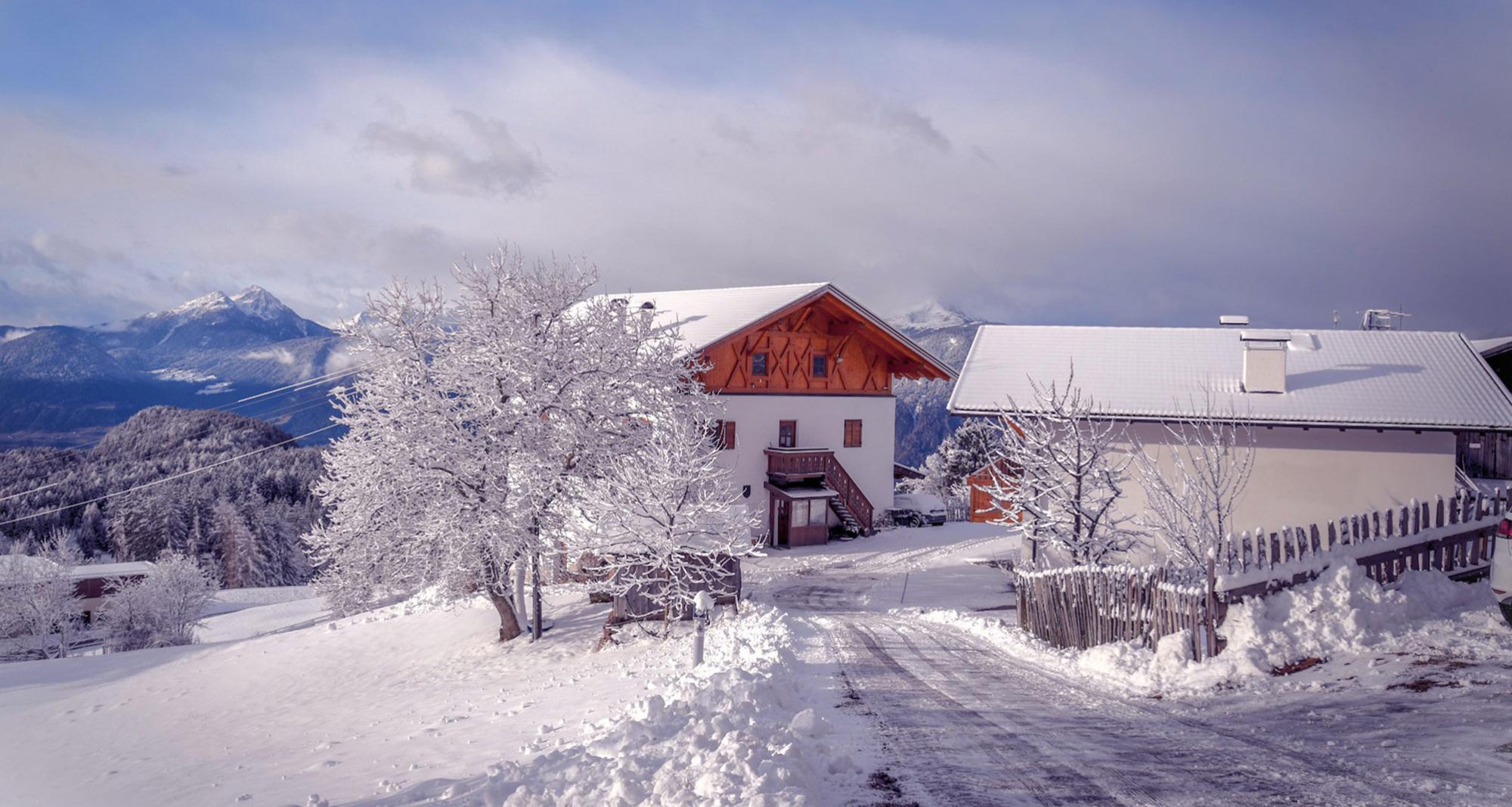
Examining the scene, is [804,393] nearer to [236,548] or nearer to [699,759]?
[699,759]

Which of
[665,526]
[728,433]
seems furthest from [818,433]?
[665,526]

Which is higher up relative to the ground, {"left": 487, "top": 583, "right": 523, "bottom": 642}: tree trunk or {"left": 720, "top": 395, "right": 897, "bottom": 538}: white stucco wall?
{"left": 720, "top": 395, "right": 897, "bottom": 538}: white stucco wall

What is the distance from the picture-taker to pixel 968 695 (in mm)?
10492

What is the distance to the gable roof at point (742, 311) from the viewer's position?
34.2m

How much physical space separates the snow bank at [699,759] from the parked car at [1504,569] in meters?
8.06

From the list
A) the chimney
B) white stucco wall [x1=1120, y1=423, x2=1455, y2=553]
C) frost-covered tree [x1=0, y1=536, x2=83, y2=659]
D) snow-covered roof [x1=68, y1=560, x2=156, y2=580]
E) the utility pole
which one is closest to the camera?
the utility pole

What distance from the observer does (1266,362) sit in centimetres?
2248

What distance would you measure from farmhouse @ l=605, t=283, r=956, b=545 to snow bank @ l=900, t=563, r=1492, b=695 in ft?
75.2

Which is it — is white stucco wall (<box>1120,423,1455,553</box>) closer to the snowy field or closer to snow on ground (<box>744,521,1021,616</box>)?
snow on ground (<box>744,521,1021,616</box>)

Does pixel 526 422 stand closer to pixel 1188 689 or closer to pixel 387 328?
pixel 387 328

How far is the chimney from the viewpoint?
22.3m

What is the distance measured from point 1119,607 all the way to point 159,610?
50.3 metres

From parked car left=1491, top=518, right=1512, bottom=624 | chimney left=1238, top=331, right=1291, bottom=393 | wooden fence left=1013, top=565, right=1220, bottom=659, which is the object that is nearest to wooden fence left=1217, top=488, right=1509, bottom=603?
wooden fence left=1013, top=565, right=1220, bottom=659

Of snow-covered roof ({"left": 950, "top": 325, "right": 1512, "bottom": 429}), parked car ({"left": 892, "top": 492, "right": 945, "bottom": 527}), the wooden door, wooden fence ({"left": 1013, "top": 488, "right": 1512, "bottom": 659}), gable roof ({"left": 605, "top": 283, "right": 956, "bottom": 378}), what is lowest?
parked car ({"left": 892, "top": 492, "right": 945, "bottom": 527})
